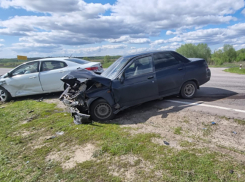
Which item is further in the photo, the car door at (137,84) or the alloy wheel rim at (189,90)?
the alloy wheel rim at (189,90)

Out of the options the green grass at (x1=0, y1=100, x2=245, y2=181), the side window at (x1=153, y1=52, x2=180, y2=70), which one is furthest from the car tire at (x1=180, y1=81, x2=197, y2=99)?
the green grass at (x1=0, y1=100, x2=245, y2=181)

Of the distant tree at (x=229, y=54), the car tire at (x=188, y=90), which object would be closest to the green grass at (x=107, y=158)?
the car tire at (x=188, y=90)

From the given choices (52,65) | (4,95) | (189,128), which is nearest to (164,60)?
(189,128)

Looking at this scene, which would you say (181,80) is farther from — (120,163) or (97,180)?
(97,180)

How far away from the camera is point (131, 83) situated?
5312 millimetres

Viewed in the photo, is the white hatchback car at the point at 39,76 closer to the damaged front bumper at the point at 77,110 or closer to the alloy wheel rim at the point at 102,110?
the damaged front bumper at the point at 77,110

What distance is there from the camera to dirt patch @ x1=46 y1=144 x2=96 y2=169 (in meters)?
3.31

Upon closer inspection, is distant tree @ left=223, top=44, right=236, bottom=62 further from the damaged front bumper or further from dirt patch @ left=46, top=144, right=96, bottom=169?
dirt patch @ left=46, top=144, right=96, bottom=169

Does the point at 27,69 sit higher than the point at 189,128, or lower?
higher

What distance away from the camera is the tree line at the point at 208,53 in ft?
205

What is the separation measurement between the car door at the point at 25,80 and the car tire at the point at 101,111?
4618 mm

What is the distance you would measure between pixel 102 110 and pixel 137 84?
1274 millimetres

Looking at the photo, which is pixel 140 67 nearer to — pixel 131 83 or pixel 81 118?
pixel 131 83

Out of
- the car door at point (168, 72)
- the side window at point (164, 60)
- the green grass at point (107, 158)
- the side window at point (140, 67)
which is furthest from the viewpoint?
the side window at point (164, 60)
